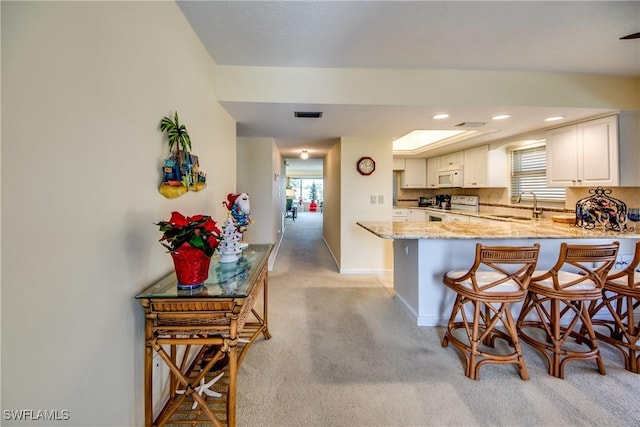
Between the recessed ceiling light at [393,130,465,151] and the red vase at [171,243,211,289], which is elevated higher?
the recessed ceiling light at [393,130,465,151]

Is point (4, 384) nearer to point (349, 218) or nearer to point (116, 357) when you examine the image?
point (116, 357)

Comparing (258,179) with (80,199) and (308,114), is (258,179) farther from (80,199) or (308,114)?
(80,199)

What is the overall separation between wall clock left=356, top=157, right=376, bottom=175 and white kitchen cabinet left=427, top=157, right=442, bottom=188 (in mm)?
2397

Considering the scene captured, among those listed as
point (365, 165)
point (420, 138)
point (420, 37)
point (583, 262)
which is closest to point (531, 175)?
point (420, 138)

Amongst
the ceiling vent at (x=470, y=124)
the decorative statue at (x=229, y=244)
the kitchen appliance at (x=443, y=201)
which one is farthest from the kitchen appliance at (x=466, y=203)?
the decorative statue at (x=229, y=244)

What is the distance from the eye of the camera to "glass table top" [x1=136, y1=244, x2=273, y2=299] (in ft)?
3.95

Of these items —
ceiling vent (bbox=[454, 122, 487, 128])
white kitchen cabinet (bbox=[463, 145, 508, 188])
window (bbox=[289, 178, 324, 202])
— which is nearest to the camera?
ceiling vent (bbox=[454, 122, 487, 128])

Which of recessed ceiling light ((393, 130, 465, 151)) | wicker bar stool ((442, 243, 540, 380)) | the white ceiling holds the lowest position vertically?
wicker bar stool ((442, 243, 540, 380))

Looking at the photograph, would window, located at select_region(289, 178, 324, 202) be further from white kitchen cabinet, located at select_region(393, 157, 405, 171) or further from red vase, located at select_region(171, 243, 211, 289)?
red vase, located at select_region(171, 243, 211, 289)

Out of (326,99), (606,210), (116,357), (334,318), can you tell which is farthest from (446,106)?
(116,357)

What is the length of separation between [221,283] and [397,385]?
1.34 m

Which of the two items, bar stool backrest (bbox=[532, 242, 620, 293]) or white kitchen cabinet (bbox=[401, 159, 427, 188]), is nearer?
bar stool backrest (bbox=[532, 242, 620, 293])

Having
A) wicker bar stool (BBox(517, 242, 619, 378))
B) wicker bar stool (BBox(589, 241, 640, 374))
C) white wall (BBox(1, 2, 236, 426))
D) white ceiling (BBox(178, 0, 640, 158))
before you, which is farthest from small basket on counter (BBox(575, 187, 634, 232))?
white wall (BBox(1, 2, 236, 426))

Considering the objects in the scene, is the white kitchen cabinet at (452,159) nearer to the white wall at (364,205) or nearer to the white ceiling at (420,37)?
the white wall at (364,205)
